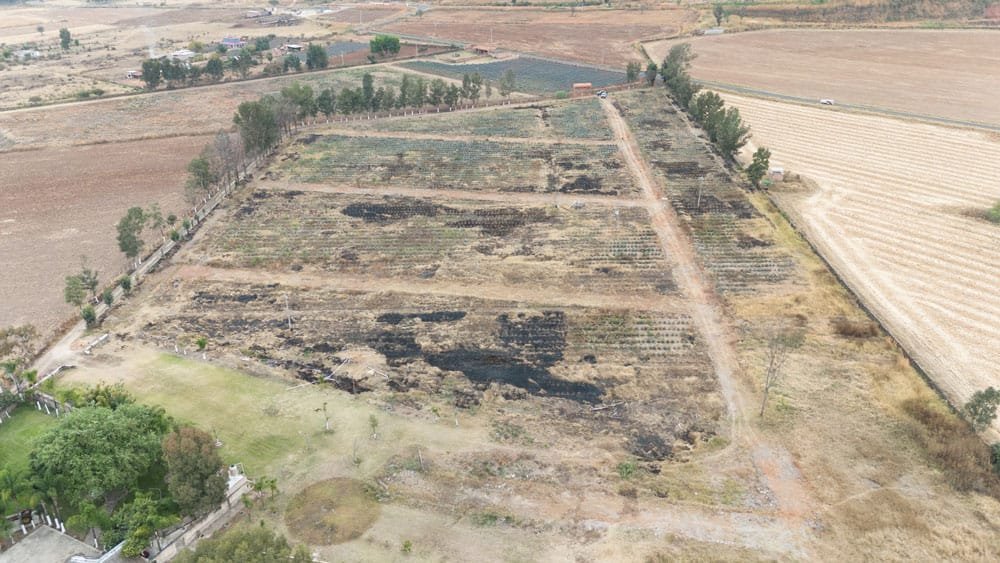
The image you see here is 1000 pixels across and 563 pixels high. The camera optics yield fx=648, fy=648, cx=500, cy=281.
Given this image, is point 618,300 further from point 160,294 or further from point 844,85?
point 844,85

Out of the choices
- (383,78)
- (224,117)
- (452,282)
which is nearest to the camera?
(452,282)

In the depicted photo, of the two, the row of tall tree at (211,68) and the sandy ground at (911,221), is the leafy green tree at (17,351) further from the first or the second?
the row of tall tree at (211,68)

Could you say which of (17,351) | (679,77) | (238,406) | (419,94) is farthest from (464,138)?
(17,351)

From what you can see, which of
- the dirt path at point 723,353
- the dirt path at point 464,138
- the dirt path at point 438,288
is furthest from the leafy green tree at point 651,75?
the dirt path at point 438,288

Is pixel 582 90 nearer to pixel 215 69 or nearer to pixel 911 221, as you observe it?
pixel 911 221

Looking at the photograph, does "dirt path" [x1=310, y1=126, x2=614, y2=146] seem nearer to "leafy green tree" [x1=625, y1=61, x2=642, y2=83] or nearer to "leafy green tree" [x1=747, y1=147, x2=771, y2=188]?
"leafy green tree" [x1=747, y1=147, x2=771, y2=188]

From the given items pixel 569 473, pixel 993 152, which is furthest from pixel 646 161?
pixel 569 473
